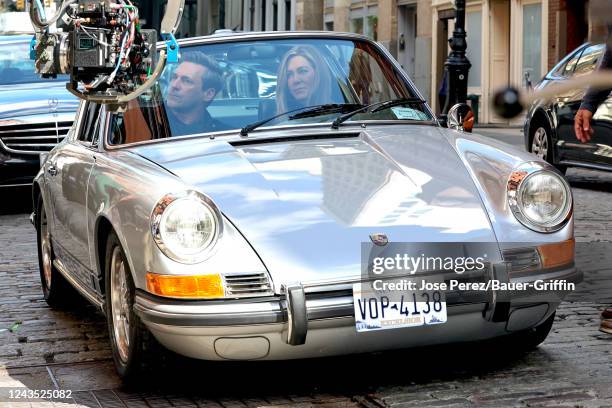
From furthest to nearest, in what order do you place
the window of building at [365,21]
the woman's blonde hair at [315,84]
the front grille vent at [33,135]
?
the window of building at [365,21] → the front grille vent at [33,135] → the woman's blonde hair at [315,84]

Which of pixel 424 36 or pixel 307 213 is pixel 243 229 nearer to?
pixel 307 213

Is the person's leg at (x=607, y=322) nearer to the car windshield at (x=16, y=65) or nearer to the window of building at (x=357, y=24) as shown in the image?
the car windshield at (x=16, y=65)

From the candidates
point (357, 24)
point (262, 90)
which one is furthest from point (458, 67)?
point (357, 24)

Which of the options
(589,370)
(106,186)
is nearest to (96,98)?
(106,186)

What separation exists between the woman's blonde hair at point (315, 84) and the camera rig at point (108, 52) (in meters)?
0.51

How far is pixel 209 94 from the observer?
5.36 meters

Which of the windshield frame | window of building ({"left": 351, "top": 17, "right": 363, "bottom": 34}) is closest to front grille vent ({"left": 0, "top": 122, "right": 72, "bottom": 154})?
the windshield frame

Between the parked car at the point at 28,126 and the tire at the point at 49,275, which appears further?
the parked car at the point at 28,126

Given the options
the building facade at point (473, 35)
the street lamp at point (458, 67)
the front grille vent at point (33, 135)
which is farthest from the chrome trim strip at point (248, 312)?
the building facade at point (473, 35)

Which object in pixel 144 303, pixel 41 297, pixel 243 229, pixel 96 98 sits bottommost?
pixel 41 297

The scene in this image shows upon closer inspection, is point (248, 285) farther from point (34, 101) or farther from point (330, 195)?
point (34, 101)

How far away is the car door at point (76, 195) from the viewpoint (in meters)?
5.30

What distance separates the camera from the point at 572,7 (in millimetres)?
1460

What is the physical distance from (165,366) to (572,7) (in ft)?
10.6
